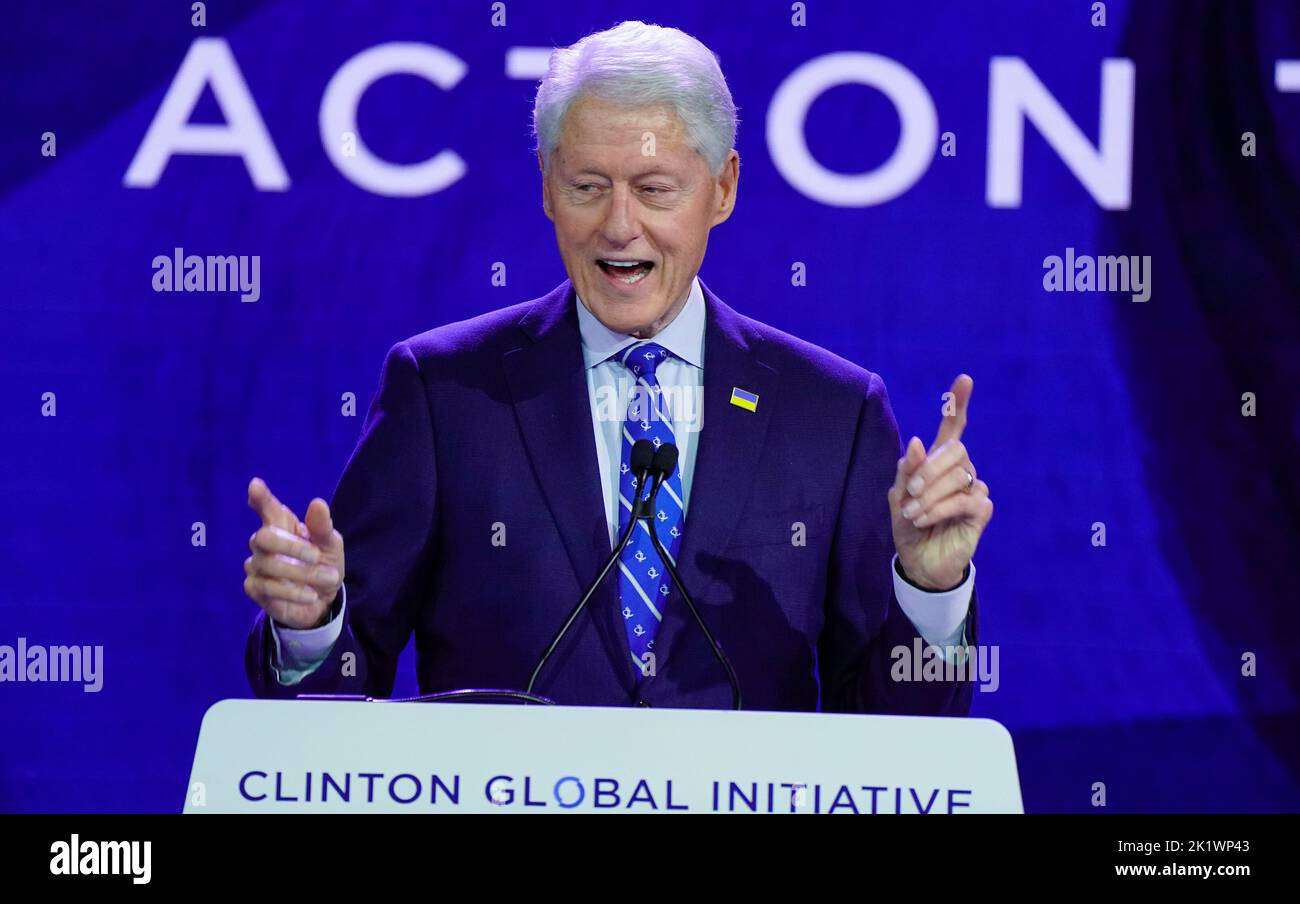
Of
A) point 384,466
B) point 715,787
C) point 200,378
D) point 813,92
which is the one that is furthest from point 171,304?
point 715,787

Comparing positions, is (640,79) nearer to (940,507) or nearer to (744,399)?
(744,399)

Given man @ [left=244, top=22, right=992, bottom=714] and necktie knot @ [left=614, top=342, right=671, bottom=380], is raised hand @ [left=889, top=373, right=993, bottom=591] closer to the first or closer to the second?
man @ [left=244, top=22, right=992, bottom=714]

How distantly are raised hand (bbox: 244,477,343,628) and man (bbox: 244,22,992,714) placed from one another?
21 cm

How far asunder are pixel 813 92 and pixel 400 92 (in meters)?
0.80

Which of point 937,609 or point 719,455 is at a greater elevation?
point 719,455

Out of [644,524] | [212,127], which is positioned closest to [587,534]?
[644,524]

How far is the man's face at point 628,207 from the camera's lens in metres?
2.17

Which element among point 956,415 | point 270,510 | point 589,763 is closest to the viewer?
point 589,763

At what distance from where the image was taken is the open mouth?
2230 mm

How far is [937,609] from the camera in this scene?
1933mm

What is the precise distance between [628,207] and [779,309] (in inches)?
35.9

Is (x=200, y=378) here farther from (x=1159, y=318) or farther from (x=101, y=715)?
(x=1159, y=318)

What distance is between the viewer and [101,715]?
10.2ft

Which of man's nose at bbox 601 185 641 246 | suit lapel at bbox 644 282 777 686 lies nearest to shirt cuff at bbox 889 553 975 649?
suit lapel at bbox 644 282 777 686
